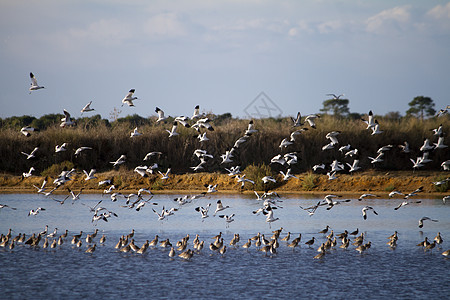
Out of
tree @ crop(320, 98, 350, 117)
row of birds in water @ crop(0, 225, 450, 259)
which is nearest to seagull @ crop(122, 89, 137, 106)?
row of birds in water @ crop(0, 225, 450, 259)

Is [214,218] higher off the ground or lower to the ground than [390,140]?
lower

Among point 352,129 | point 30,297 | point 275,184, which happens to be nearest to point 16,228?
point 30,297

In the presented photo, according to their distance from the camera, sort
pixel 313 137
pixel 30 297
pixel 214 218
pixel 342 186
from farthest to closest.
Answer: pixel 313 137
pixel 342 186
pixel 214 218
pixel 30 297

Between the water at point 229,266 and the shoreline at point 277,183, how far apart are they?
753 cm

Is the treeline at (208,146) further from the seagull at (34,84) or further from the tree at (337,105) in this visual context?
the tree at (337,105)

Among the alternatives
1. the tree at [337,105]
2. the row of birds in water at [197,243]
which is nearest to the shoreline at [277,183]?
the row of birds in water at [197,243]

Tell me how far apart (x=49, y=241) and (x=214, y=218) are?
24.4ft

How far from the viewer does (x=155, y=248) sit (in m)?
17.7

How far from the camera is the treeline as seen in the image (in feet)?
119

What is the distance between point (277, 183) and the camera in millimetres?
32719

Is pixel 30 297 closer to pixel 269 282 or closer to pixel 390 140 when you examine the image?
pixel 269 282

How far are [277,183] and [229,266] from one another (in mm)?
17637

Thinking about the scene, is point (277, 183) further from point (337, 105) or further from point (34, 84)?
point (337, 105)

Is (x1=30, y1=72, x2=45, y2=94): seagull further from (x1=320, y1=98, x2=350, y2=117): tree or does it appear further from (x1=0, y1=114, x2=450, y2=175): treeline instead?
(x1=320, y1=98, x2=350, y2=117): tree
